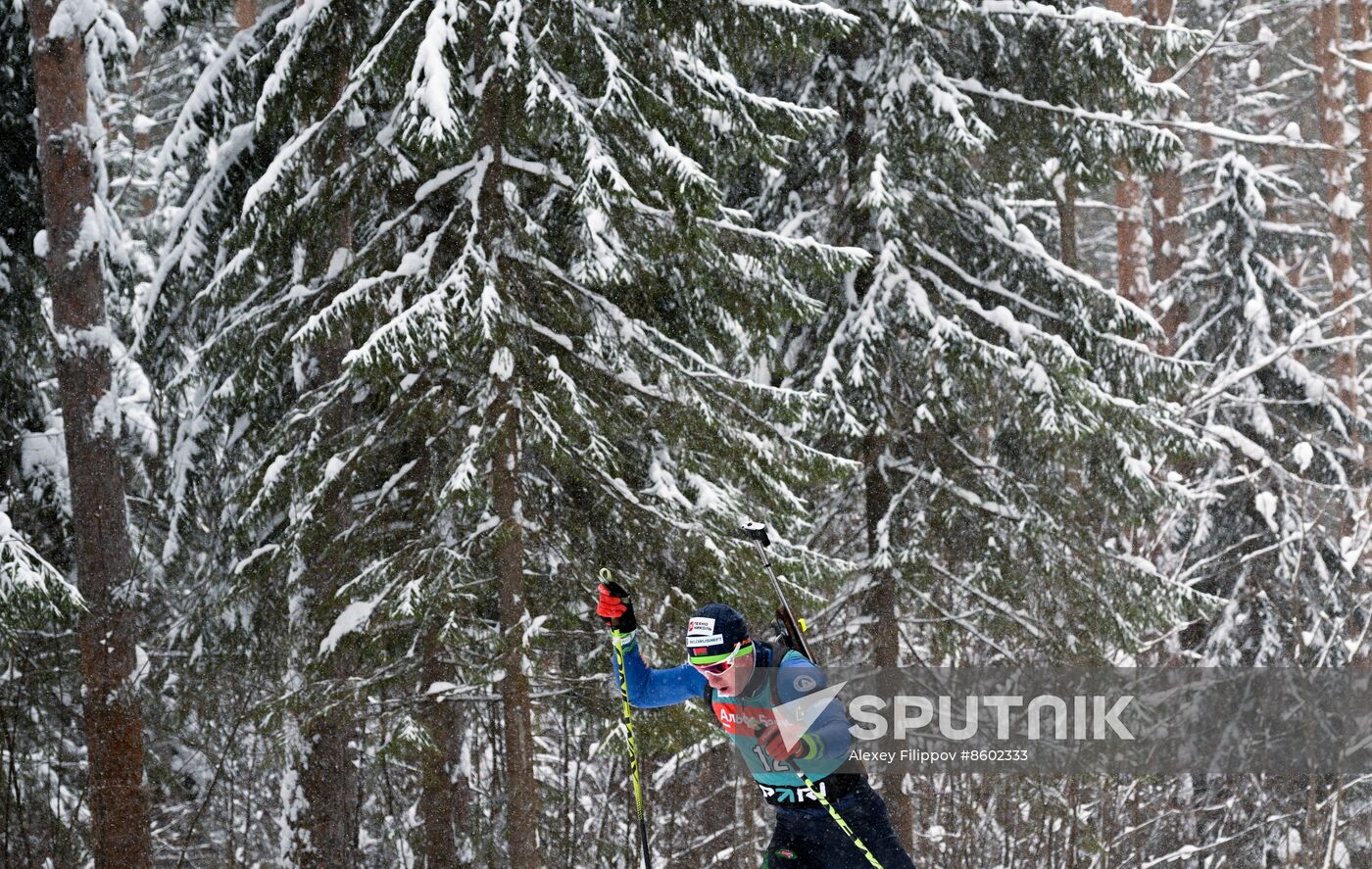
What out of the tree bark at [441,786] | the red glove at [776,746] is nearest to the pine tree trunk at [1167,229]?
the tree bark at [441,786]

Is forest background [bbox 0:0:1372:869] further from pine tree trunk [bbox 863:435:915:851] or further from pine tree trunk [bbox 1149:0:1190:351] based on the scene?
pine tree trunk [bbox 1149:0:1190:351]

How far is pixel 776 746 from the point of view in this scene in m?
6.63

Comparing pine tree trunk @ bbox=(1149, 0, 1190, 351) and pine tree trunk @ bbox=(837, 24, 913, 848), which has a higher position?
pine tree trunk @ bbox=(1149, 0, 1190, 351)

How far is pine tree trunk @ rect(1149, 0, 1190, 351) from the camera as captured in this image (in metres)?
19.3

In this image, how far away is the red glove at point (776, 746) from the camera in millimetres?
6574

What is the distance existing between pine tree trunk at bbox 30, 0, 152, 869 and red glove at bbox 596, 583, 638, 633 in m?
3.87

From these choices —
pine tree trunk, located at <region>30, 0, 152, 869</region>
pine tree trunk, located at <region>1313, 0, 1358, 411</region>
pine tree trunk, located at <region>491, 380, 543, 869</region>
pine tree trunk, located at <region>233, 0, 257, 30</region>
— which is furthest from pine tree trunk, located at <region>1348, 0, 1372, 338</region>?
pine tree trunk, located at <region>30, 0, 152, 869</region>

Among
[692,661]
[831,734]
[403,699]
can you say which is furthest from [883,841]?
[403,699]

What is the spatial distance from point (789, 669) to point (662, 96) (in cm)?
410

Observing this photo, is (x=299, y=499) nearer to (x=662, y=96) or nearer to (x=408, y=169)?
(x=408, y=169)

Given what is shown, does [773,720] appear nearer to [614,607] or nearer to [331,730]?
[614,607]

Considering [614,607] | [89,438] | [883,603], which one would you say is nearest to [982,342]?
[883,603]

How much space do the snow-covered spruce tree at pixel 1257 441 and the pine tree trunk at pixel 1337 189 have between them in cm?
50

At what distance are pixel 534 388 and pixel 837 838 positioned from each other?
3.31 metres
